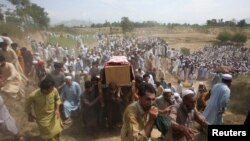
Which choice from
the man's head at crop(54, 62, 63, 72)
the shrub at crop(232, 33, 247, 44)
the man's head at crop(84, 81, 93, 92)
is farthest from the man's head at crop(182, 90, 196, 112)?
the shrub at crop(232, 33, 247, 44)

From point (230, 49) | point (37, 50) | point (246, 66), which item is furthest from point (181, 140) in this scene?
point (230, 49)

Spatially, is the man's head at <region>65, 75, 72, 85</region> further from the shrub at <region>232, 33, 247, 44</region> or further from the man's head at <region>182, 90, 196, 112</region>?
the shrub at <region>232, 33, 247, 44</region>

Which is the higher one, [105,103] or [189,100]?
[189,100]

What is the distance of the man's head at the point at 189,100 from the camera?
4.07m

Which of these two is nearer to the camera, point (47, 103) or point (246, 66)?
point (47, 103)

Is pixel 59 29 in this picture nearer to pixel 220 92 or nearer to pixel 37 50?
pixel 37 50

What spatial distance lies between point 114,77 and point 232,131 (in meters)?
3.95

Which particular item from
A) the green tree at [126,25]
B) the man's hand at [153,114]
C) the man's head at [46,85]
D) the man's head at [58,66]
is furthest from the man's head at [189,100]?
the green tree at [126,25]

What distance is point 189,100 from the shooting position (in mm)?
4086

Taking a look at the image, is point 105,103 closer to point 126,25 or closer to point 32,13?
point 32,13

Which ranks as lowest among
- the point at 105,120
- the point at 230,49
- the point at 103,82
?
the point at 230,49

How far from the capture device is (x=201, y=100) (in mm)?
9148

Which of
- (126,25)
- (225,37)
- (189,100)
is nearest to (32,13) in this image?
(126,25)

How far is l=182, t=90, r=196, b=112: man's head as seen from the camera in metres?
4.07
